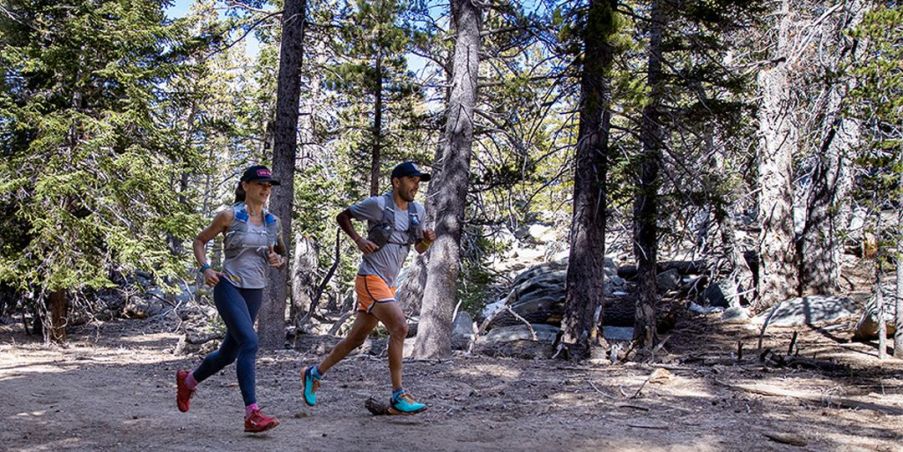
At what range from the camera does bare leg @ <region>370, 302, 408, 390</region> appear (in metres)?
5.50

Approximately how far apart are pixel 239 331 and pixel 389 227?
1.48 m

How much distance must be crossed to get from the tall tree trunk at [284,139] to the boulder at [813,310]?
35.4 feet

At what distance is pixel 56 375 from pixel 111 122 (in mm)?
6856

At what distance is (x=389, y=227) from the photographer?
5641mm

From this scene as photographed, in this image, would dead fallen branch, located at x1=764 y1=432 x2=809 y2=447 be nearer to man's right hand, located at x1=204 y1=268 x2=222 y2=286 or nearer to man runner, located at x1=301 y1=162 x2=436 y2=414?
man runner, located at x1=301 y1=162 x2=436 y2=414

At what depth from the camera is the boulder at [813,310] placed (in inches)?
587

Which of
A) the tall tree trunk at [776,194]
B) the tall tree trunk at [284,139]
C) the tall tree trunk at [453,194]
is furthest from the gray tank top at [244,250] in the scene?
the tall tree trunk at [776,194]

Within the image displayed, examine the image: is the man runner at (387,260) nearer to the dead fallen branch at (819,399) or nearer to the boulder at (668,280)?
the dead fallen branch at (819,399)

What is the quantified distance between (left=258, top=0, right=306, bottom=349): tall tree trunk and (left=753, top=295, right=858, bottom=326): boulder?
1080 cm

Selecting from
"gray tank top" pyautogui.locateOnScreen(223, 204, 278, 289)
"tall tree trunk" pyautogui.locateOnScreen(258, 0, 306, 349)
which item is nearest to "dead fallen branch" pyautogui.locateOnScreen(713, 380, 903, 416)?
"gray tank top" pyautogui.locateOnScreen(223, 204, 278, 289)

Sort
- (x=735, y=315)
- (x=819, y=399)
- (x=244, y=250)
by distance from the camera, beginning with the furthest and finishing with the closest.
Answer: (x=735, y=315), (x=819, y=399), (x=244, y=250)

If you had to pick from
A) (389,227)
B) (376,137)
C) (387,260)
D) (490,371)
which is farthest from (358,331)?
(376,137)

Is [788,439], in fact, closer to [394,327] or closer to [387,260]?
[394,327]

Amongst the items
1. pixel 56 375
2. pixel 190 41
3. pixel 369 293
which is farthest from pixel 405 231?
pixel 190 41
